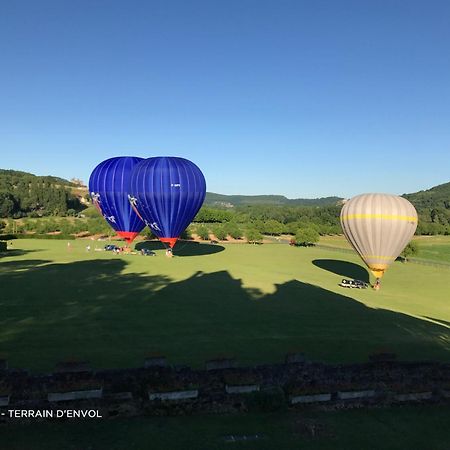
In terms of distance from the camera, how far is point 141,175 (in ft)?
198

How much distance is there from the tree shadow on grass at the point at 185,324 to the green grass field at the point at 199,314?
6 cm

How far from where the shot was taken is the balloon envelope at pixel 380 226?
48875 millimetres

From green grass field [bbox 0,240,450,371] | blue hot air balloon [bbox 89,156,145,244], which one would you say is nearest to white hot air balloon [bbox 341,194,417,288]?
green grass field [bbox 0,240,450,371]

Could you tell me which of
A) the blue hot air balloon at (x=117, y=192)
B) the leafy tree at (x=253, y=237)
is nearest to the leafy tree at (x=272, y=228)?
the leafy tree at (x=253, y=237)

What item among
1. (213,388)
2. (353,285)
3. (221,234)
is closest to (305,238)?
(221,234)

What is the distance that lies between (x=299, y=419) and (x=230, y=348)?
377 inches

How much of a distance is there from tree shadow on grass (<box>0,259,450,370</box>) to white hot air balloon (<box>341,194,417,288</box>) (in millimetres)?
10552

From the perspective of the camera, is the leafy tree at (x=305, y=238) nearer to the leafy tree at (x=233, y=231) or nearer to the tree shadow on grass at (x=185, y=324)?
the leafy tree at (x=233, y=231)

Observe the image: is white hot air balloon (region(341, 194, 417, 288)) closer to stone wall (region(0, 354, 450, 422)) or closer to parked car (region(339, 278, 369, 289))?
parked car (region(339, 278, 369, 289))

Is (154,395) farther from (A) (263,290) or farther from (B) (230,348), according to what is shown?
(A) (263,290)

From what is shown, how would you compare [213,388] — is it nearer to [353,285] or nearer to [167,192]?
[353,285]

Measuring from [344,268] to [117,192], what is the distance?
117 ft

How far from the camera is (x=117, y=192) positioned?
65.9 m

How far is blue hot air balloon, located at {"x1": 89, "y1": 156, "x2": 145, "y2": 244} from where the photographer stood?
216 ft
